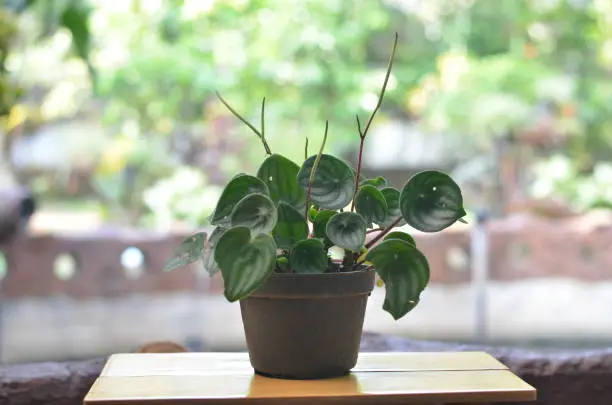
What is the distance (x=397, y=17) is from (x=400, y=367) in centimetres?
482

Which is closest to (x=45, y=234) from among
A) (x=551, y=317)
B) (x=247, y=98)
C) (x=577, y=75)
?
(x=247, y=98)

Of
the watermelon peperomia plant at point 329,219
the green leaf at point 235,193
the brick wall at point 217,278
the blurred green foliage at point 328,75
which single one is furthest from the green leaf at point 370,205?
the blurred green foliage at point 328,75

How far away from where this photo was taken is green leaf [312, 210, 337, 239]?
40.8 inches

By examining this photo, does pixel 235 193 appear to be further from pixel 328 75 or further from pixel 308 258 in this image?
pixel 328 75

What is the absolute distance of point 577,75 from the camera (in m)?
5.77

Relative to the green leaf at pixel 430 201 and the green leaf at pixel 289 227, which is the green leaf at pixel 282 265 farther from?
the green leaf at pixel 430 201

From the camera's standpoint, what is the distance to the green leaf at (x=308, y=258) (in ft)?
3.26

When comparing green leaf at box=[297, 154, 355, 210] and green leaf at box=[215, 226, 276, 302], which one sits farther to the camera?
green leaf at box=[297, 154, 355, 210]

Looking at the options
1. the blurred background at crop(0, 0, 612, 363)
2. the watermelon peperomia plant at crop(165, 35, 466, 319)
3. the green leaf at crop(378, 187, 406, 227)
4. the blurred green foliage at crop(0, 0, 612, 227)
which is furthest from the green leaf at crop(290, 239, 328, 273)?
the blurred green foliage at crop(0, 0, 612, 227)

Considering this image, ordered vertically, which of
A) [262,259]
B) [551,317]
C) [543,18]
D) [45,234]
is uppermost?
[543,18]

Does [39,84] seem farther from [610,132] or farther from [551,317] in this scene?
[610,132]

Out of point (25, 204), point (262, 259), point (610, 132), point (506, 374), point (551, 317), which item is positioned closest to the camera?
point (262, 259)

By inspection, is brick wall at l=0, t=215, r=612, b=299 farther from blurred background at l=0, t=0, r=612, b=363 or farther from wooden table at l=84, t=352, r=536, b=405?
wooden table at l=84, t=352, r=536, b=405

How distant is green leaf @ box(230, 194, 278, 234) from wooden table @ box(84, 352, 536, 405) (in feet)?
0.55
